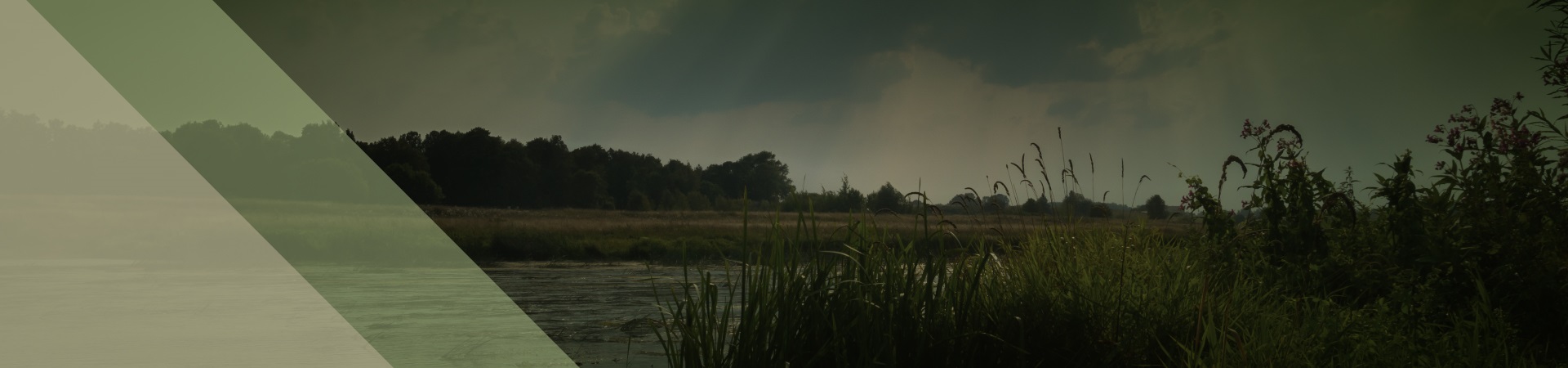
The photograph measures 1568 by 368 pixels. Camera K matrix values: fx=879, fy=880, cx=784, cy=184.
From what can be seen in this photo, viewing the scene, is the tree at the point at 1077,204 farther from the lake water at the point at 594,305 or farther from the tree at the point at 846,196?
the lake water at the point at 594,305

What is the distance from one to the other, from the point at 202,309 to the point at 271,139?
13650 mm

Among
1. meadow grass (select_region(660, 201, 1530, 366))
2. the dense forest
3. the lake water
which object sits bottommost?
the lake water

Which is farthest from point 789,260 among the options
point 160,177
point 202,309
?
point 160,177

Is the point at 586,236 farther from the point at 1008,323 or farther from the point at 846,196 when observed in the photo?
the point at 1008,323

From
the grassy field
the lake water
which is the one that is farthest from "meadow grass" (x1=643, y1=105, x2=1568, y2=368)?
the grassy field
